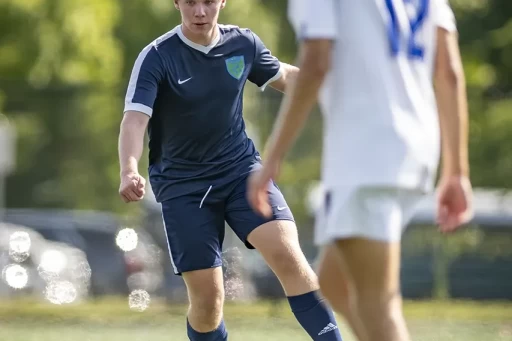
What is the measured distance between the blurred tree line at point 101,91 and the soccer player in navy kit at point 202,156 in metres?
8.48

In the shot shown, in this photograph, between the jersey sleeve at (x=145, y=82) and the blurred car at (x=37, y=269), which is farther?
the blurred car at (x=37, y=269)

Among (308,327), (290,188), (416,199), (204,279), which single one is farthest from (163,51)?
(290,188)

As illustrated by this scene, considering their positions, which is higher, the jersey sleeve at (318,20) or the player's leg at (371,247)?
the jersey sleeve at (318,20)

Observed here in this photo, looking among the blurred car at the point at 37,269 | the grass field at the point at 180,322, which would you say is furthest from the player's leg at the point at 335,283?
the blurred car at the point at 37,269

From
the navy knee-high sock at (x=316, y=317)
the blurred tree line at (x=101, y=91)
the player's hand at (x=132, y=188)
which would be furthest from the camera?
the blurred tree line at (x=101, y=91)

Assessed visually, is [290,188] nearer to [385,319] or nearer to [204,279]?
[204,279]

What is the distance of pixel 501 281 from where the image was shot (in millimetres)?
15070

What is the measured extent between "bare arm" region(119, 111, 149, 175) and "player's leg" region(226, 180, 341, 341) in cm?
66

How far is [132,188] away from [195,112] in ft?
2.87

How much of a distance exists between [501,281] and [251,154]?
30.8 ft

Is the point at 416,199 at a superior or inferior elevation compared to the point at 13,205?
superior

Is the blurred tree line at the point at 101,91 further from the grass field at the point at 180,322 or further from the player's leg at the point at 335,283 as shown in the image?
the player's leg at the point at 335,283

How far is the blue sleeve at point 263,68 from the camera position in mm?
6348

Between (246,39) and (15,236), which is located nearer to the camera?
(246,39)
